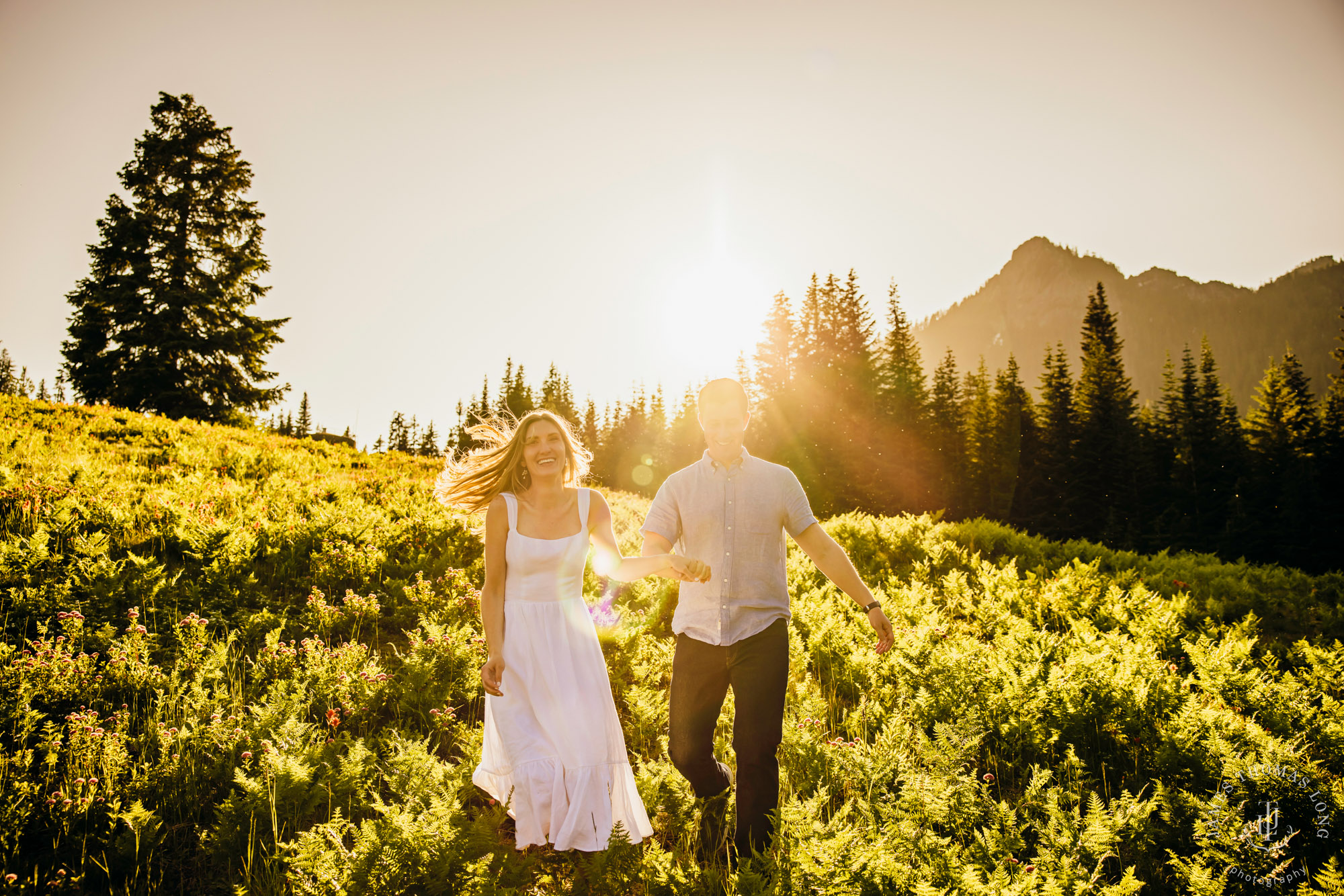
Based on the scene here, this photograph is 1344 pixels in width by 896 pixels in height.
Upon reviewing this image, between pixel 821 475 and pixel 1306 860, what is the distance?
35.9 m

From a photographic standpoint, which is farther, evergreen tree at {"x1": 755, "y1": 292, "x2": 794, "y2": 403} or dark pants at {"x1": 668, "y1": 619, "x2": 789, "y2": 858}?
evergreen tree at {"x1": 755, "y1": 292, "x2": 794, "y2": 403}

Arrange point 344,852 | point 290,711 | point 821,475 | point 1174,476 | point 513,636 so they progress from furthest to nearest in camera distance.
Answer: point 1174,476, point 821,475, point 290,711, point 513,636, point 344,852

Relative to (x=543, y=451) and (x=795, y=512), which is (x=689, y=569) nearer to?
(x=795, y=512)

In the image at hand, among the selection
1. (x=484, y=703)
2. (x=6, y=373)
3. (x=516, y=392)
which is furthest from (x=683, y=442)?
(x=6, y=373)

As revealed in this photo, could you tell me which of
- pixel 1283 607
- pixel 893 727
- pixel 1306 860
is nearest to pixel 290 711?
pixel 893 727

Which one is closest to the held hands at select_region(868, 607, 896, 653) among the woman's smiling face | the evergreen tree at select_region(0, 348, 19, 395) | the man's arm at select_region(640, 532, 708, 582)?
the man's arm at select_region(640, 532, 708, 582)

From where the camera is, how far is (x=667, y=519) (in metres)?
4.23

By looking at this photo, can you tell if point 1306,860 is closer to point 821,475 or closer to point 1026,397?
point 821,475

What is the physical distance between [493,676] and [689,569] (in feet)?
4.39

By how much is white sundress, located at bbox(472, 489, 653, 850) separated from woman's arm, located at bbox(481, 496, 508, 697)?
0.06 metres

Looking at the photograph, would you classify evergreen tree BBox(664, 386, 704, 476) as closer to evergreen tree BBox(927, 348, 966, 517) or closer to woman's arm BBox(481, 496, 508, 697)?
evergreen tree BBox(927, 348, 966, 517)

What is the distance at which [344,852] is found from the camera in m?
3.14

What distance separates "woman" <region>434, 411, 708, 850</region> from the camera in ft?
12.0

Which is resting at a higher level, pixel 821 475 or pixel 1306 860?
pixel 821 475
